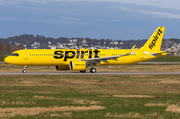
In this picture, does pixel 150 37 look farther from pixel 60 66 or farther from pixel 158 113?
pixel 158 113

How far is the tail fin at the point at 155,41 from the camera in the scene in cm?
5268

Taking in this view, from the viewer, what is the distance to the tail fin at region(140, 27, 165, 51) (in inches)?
2074

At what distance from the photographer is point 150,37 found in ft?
175

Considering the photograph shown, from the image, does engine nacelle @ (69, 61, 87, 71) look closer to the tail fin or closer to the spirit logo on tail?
the tail fin

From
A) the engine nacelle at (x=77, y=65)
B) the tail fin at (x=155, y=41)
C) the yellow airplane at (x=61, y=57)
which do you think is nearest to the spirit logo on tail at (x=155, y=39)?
the tail fin at (x=155, y=41)

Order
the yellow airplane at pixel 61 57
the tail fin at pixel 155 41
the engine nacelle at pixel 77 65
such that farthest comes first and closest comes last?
the tail fin at pixel 155 41, the yellow airplane at pixel 61 57, the engine nacelle at pixel 77 65

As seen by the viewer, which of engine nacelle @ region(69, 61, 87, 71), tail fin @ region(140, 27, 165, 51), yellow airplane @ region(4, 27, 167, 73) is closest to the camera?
engine nacelle @ region(69, 61, 87, 71)

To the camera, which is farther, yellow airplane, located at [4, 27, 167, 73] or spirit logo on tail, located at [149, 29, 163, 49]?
spirit logo on tail, located at [149, 29, 163, 49]

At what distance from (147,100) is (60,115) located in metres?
7.49

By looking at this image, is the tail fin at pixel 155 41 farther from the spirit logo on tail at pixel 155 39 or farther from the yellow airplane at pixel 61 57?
the yellow airplane at pixel 61 57

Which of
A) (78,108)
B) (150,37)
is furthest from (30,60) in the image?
(78,108)

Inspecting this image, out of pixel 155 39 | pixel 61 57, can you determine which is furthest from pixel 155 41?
pixel 61 57

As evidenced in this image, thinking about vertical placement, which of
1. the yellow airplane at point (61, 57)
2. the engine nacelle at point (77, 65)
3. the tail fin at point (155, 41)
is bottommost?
the engine nacelle at point (77, 65)

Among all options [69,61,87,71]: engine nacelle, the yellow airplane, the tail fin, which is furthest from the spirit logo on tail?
[69,61,87,71]: engine nacelle
